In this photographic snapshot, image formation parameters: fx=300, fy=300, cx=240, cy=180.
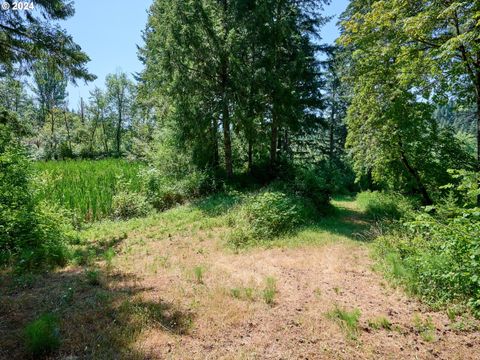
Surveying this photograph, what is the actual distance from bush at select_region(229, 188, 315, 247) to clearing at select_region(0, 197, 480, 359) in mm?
725

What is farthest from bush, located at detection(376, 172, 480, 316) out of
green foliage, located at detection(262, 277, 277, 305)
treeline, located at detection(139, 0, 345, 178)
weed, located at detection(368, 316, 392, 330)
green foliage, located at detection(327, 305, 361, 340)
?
treeline, located at detection(139, 0, 345, 178)

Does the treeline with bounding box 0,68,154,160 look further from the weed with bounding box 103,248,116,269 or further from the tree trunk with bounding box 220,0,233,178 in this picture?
the weed with bounding box 103,248,116,269

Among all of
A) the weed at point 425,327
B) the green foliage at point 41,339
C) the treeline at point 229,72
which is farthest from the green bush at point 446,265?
the treeline at point 229,72

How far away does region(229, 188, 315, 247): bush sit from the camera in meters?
7.63

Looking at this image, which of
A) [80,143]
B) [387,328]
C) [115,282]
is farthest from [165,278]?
[80,143]

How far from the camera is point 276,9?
13.0 metres

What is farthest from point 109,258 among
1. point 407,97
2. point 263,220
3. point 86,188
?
point 407,97

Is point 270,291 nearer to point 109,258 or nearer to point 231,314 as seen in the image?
point 231,314

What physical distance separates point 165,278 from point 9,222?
3.59 metres

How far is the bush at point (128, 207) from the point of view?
11180mm

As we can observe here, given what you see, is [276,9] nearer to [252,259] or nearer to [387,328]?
[252,259]

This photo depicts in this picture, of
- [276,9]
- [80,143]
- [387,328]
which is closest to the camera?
[387,328]

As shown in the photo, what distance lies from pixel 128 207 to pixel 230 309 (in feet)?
26.9

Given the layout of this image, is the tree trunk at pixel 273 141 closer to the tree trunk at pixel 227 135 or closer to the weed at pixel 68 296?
the tree trunk at pixel 227 135
